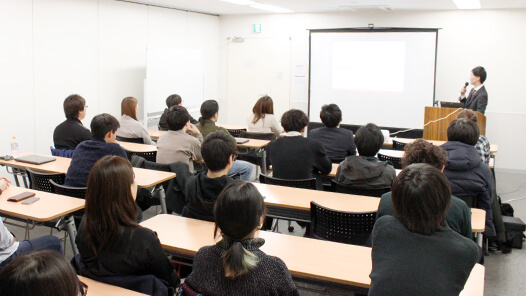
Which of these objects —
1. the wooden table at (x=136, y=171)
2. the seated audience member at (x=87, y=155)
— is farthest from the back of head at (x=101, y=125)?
the wooden table at (x=136, y=171)

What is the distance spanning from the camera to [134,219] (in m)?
2.10

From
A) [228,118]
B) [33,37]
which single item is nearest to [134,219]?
[33,37]

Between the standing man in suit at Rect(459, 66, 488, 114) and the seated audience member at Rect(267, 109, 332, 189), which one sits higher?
the standing man in suit at Rect(459, 66, 488, 114)

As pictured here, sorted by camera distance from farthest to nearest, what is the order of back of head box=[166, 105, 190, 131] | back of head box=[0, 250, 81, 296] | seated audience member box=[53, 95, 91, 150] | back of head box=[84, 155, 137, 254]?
seated audience member box=[53, 95, 91, 150] < back of head box=[166, 105, 190, 131] < back of head box=[84, 155, 137, 254] < back of head box=[0, 250, 81, 296]

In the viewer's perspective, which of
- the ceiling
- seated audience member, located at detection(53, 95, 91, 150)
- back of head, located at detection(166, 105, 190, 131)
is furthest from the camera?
the ceiling

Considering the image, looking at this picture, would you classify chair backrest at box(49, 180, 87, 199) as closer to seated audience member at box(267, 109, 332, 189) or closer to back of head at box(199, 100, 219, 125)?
seated audience member at box(267, 109, 332, 189)

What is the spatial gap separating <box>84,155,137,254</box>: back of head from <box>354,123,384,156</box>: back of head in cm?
204

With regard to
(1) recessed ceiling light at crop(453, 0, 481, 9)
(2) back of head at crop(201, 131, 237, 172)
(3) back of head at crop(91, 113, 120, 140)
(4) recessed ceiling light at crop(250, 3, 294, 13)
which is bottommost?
(2) back of head at crop(201, 131, 237, 172)

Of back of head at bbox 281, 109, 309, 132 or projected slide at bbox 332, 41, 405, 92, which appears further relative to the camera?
projected slide at bbox 332, 41, 405, 92

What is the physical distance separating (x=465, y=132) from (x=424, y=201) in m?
2.10

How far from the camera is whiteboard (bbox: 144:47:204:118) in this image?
296 inches

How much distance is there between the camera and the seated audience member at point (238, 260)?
5.28 ft

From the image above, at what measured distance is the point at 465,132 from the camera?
139 inches

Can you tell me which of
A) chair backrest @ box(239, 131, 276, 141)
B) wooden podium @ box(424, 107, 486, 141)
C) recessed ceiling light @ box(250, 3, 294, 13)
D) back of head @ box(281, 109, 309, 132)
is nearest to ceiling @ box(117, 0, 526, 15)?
recessed ceiling light @ box(250, 3, 294, 13)
